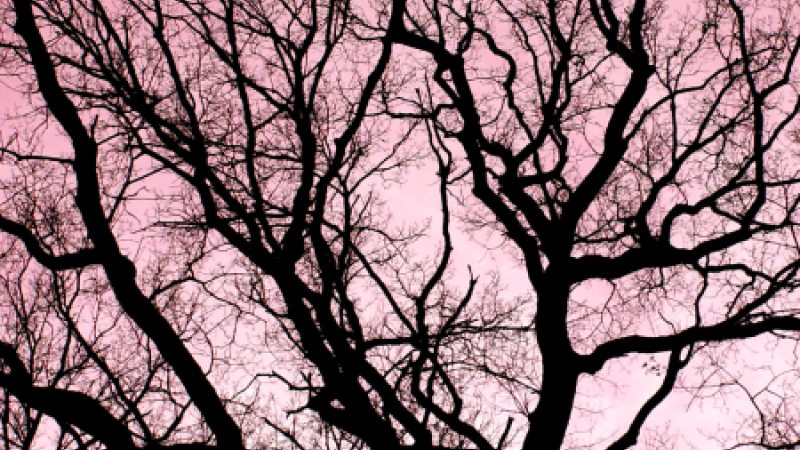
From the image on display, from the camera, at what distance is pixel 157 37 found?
5988 mm

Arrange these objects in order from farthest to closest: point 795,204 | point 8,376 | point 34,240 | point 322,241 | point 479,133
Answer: point 479,133
point 795,204
point 322,241
point 34,240
point 8,376

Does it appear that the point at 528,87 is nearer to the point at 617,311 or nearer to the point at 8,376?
the point at 617,311

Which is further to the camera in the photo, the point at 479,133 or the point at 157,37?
the point at 479,133

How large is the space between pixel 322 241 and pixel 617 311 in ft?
14.9

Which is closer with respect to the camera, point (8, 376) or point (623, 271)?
point (8, 376)

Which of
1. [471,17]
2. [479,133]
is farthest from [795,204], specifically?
[471,17]

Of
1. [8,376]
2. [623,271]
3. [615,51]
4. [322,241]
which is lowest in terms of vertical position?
[8,376]

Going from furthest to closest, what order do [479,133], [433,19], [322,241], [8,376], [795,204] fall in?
[433,19]
[479,133]
[795,204]
[322,241]
[8,376]

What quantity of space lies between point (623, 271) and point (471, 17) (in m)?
4.23

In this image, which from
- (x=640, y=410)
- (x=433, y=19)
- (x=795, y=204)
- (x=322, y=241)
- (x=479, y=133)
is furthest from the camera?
(x=433, y=19)

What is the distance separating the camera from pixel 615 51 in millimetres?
6785

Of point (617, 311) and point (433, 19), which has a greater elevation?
point (433, 19)

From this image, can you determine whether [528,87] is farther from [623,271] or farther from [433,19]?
[623,271]

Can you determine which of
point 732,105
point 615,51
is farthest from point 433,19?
point 732,105
